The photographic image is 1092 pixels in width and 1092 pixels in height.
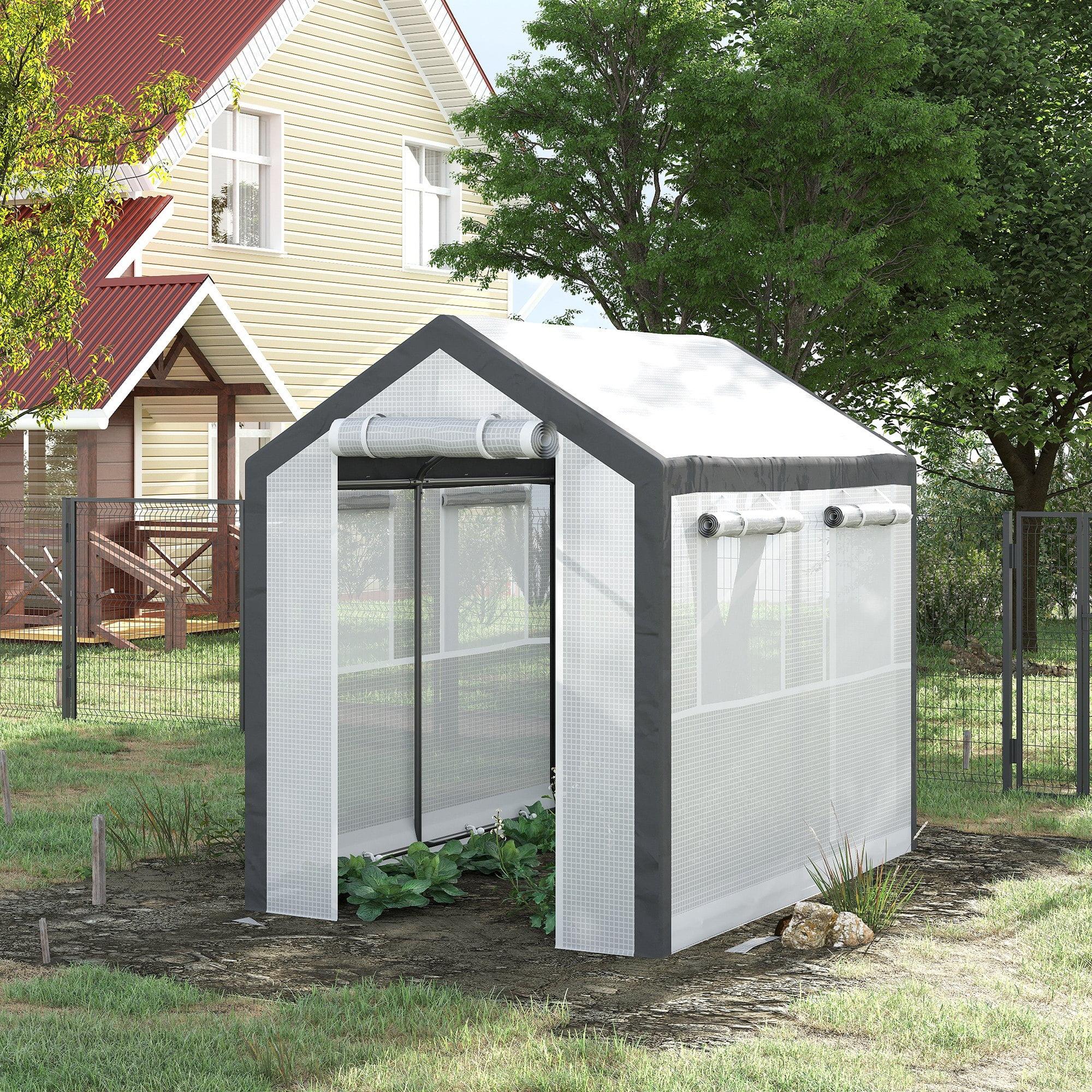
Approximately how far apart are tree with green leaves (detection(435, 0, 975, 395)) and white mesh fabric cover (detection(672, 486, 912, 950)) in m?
8.16

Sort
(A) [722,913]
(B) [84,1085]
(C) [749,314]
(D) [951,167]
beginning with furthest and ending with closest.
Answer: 1. (C) [749,314]
2. (D) [951,167]
3. (A) [722,913]
4. (B) [84,1085]

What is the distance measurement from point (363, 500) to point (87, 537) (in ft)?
32.5

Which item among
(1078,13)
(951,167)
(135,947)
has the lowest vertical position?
(135,947)

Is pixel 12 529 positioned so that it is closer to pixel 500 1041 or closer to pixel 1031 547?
pixel 1031 547

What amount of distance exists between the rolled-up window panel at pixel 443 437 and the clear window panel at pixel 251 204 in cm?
1644

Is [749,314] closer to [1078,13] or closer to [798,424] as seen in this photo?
[1078,13]

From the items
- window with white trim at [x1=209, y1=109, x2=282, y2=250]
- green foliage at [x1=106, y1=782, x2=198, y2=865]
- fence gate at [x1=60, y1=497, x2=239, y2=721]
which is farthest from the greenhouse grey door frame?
window with white trim at [x1=209, y1=109, x2=282, y2=250]

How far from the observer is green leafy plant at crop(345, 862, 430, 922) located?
856 centimetres

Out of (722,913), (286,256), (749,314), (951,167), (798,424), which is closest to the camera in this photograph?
(722,913)

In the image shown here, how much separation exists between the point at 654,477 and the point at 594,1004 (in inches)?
91.8

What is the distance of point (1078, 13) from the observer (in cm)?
2055

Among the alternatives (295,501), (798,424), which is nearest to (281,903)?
(295,501)

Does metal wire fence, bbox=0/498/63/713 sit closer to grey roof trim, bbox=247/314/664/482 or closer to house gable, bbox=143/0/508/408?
house gable, bbox=143/0/508/408

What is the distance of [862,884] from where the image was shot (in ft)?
28.1
